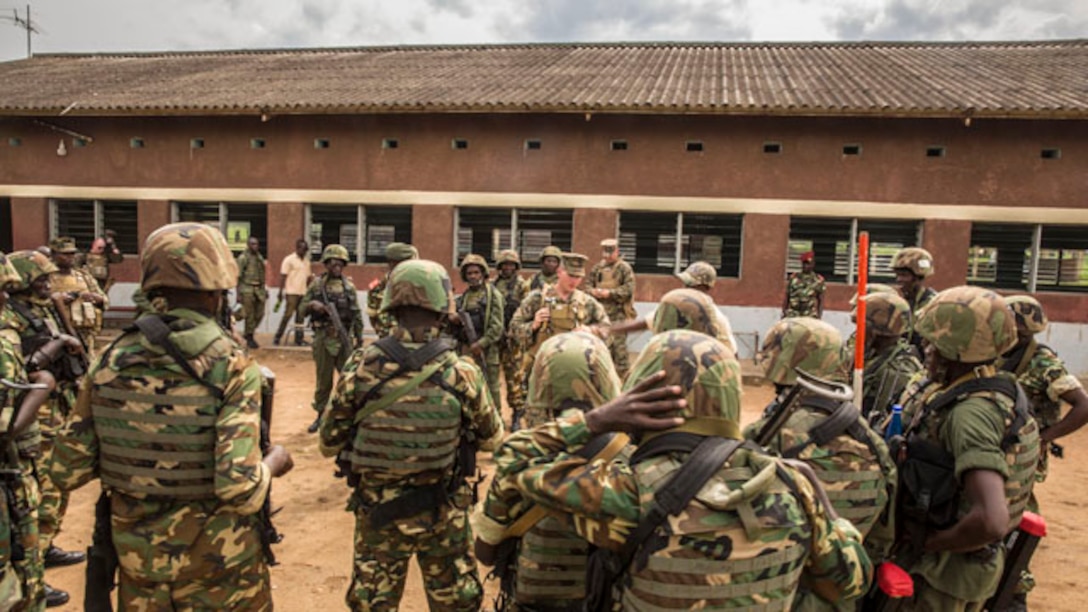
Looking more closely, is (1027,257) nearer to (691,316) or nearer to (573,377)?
(691,316)

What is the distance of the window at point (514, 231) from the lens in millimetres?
12398

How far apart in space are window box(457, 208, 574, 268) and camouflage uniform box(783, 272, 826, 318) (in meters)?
4.23

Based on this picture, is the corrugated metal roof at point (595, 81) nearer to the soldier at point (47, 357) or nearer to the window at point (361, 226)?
the window at point (361, 226)

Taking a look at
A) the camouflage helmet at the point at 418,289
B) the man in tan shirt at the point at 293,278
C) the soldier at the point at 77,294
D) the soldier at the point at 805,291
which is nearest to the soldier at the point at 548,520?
the camouflage helmet at the point at 418,289

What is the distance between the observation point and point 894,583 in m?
2.14

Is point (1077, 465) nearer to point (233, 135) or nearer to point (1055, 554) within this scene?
point (1055, 554)

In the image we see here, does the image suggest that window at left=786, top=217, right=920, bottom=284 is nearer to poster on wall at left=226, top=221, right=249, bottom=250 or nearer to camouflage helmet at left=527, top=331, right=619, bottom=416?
camouflage helmet at left=527, top=331, right=619, bottom=416

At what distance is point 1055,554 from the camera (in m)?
4.70

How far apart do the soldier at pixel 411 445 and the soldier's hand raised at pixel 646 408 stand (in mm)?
1379

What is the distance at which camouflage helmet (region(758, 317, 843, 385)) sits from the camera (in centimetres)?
255

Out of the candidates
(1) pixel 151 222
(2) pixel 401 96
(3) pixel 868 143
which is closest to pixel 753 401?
(3) pixel 868 143

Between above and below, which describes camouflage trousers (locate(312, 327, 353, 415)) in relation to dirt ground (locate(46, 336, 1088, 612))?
above

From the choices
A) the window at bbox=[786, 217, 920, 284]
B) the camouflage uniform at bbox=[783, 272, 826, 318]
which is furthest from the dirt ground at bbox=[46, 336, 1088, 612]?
the window at bbox=[786, 217, 920, 284]

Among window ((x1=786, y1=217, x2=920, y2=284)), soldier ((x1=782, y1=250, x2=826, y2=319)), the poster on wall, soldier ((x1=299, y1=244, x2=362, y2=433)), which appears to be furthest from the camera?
the poster on wall
